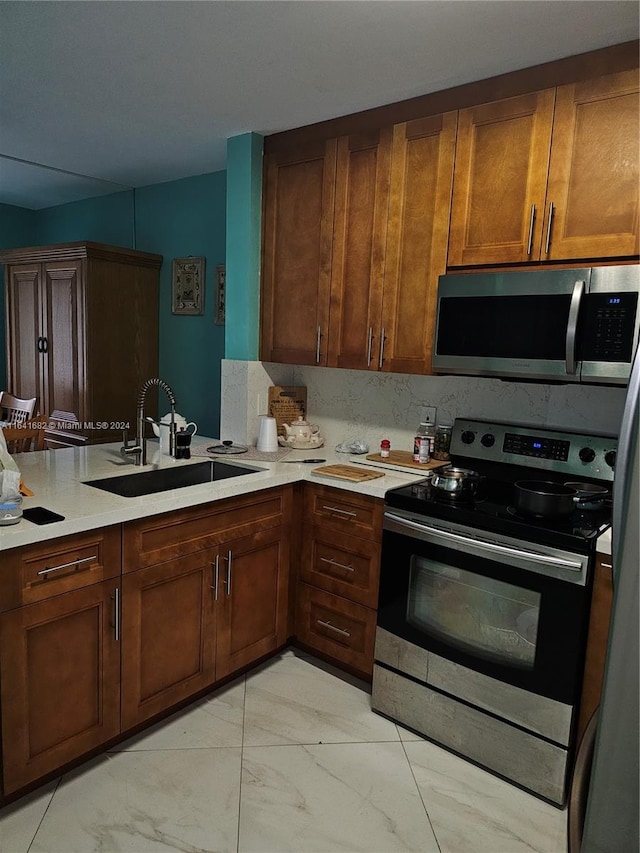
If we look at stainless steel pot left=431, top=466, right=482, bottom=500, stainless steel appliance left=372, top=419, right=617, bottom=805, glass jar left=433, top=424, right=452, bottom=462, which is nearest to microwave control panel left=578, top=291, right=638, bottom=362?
stainless steel appliance left=372, top=419, right=617, bottom=805

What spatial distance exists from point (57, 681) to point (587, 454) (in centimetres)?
199

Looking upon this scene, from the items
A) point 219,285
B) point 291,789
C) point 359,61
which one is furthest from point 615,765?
point 219,285

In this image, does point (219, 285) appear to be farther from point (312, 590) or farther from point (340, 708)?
point (340, 708)

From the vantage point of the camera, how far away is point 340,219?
8.61 ft

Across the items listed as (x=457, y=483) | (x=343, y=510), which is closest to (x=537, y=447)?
(x=457, y=483)

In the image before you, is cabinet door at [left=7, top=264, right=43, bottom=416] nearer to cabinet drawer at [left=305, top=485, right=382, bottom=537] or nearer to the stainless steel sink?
the stainless steel sink

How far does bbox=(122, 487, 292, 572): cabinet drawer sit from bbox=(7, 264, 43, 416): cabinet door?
7.75 feet

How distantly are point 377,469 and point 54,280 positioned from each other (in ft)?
8.66

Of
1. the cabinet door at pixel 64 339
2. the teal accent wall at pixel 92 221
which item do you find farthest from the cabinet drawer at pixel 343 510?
the teal accent wall at pixel 92 221

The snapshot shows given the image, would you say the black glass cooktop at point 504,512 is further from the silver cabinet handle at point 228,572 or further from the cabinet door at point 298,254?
the cabinet door at point 298,254

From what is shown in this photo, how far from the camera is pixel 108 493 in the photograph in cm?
202

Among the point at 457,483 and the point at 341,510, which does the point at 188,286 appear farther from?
the point at 457,483

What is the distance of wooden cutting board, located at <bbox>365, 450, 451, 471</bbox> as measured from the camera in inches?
99.8

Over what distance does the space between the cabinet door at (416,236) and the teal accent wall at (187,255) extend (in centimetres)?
140
